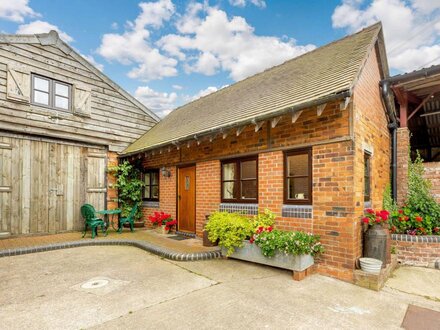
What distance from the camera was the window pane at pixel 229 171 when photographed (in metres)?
6.61

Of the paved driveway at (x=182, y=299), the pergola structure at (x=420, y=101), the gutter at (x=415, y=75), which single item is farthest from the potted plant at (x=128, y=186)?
the pergola structure at (x=420, y=101)

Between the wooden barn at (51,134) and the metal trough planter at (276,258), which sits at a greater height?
the wooden barn at (51,134)

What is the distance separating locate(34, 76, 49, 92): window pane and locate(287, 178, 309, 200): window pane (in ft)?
25.8

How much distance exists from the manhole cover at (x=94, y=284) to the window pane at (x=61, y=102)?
640 centimetres

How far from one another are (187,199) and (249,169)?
257 centimetres

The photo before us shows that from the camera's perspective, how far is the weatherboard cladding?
483 centimetres

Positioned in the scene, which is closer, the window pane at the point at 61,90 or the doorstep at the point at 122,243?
the doorstep at the point at 122,243

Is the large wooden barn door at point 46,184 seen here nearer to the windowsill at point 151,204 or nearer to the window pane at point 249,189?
the windowsill at point 151,204

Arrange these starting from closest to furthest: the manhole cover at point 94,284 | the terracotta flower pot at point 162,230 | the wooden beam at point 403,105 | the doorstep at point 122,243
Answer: the manhole cover at point 94,284
the doorstep at point 122,243
the wooden beam at point 403,105
the terracotta flower pot at point 162,230

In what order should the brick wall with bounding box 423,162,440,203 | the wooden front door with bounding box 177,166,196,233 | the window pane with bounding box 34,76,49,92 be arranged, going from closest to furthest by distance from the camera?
the brick wall with bounding box 423,162,440,203, the wooden front door with bounding box 177,166,196,233, the window pane with bounding box 34,76,49,92

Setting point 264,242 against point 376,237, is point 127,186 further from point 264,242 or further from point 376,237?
point 376,237

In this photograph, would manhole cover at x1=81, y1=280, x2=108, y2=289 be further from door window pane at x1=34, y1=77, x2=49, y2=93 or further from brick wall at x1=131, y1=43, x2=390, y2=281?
door window pane at x1=34, y1=77, x2=49, y2=93

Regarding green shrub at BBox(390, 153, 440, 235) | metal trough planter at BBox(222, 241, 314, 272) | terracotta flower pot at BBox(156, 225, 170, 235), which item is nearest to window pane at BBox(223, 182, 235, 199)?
metal trough planter at BBox(222, 241, 314, 272)

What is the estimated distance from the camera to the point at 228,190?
6.71m
